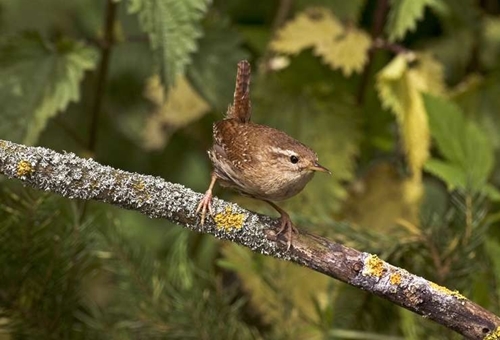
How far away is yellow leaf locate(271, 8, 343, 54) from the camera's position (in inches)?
73.4

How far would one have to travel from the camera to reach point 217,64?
1.80m

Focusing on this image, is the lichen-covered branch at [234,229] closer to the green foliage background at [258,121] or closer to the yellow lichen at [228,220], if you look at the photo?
the yellow lichen at [228,220]

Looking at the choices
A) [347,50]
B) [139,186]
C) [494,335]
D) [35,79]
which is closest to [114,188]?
[139,186]

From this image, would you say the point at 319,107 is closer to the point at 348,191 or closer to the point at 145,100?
the point at 348,191

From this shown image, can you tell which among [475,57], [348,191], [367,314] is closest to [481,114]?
[475,57]

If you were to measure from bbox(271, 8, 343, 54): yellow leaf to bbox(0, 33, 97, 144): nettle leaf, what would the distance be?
1.36 feet

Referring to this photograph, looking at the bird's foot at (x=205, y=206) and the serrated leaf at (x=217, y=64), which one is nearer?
the bird's foot at (x=205, y=206)

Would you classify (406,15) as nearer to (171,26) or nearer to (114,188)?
(171,26)

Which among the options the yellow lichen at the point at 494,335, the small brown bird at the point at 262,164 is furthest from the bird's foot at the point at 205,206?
the yellow lichen at the point at 494,335

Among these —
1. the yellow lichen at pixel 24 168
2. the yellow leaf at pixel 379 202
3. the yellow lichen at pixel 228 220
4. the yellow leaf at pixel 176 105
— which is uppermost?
the yellow lichen at pixel 24 168

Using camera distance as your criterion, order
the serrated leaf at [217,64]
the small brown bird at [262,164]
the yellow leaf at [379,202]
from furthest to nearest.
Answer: the yellow leaf at [379,202] < the serrated leaf at [217,64] < the small brown bird at [262,164]

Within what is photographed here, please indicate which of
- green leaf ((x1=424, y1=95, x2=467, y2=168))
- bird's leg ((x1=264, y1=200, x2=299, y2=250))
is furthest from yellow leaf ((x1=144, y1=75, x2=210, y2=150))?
bird's leg ((x1=264, y1=200, x2=299, y2=250))

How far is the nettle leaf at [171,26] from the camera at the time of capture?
60.7 inches

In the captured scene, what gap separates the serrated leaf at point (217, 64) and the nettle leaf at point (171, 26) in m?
0.20
